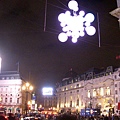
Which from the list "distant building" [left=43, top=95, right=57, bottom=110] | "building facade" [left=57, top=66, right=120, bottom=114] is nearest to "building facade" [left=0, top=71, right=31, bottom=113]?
"building facade" [left=57, top=66, right=120, bottom=114]

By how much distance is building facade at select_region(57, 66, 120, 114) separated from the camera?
79562 mm

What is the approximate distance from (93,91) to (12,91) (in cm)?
2909

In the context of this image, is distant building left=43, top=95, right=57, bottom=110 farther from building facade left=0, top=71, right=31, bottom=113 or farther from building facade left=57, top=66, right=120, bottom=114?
building facade left=0, top=71, right=31, bottom=113

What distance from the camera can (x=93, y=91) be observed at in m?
93.2

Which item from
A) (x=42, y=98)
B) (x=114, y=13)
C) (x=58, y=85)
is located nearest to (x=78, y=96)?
(x=58, y=85)

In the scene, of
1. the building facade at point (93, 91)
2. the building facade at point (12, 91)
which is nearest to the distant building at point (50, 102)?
the building facade at point (93, 91)

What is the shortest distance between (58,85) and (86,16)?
11310 centimetres

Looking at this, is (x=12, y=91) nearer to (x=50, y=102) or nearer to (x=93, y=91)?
(x=93, y=91)

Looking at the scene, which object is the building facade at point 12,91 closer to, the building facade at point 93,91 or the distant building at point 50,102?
the building facade at point 93,91

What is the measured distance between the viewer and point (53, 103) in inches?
5143

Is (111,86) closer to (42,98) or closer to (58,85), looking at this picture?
(58,85)

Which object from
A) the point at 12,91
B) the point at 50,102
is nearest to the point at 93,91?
the point at 12,91

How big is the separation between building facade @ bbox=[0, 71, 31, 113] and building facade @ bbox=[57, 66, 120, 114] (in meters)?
16.2

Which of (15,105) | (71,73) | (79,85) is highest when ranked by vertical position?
(71,73)
